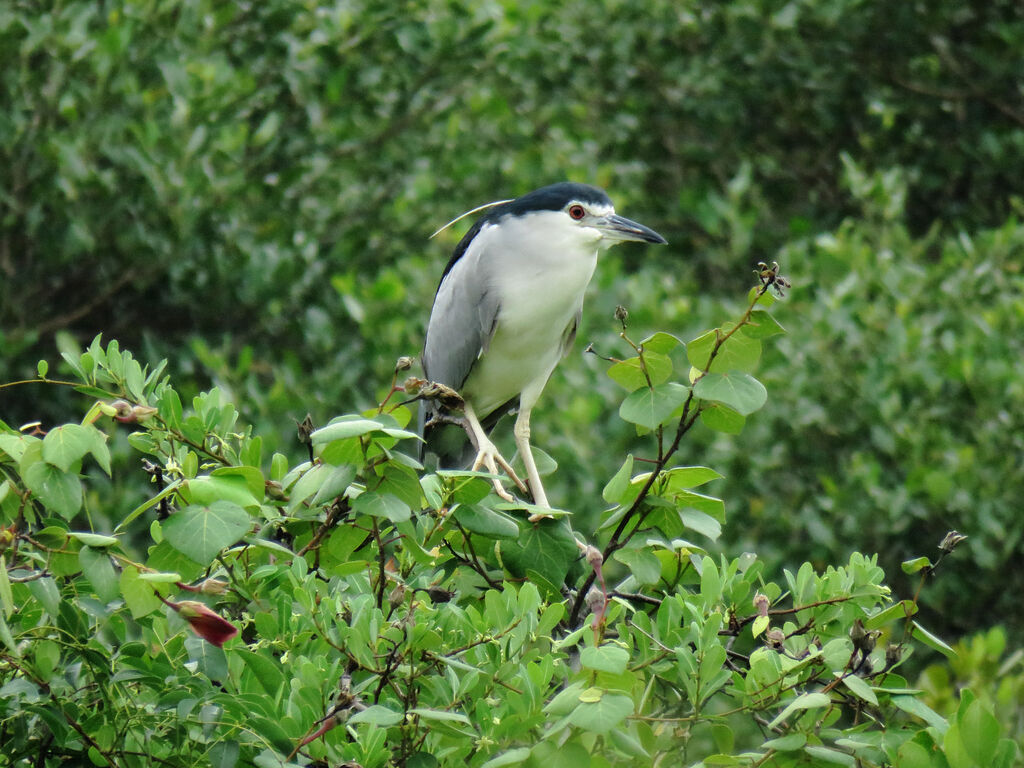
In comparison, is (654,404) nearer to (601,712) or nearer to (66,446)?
(601,712)

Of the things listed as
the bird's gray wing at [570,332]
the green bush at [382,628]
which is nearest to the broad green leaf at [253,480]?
the green bush at [382,628]

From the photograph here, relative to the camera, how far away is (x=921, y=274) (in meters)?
5.36

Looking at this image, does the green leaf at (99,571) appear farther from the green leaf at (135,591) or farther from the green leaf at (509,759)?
the green leaf at (509,759)

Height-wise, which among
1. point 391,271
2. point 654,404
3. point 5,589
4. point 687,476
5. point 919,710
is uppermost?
point 5,589

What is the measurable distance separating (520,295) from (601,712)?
7.17ft

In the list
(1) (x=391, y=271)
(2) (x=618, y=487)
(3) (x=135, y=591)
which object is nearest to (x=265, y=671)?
(3) (x=135, y=591)

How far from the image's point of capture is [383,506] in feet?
5.44

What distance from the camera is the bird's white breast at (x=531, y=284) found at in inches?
136

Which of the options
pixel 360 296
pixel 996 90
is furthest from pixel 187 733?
pixel 996 90

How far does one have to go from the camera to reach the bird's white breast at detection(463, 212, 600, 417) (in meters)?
3.46

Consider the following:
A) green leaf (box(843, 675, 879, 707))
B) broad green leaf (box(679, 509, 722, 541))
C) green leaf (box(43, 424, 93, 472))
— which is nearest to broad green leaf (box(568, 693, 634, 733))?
green leaf (box(843, 675, 879, 707))

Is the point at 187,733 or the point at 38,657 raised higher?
the point at 38,657

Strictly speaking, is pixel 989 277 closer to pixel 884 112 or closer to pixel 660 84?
pixel 884 112

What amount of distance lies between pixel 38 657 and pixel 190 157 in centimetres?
375
